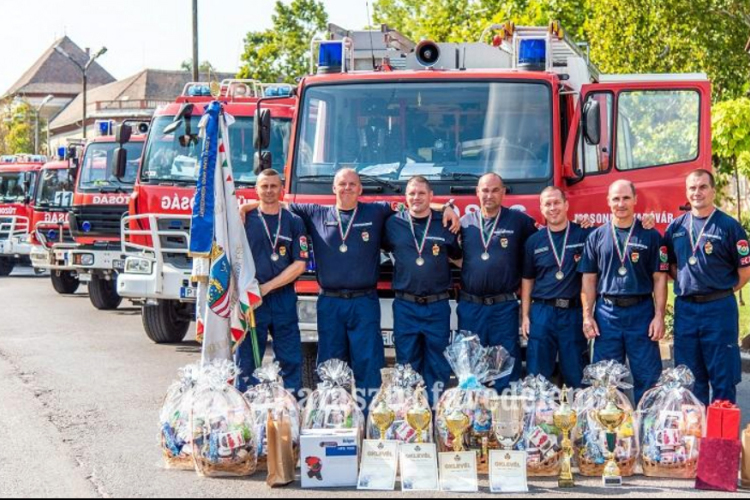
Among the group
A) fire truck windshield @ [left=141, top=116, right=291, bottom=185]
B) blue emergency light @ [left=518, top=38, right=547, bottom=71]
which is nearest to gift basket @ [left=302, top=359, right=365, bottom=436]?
blue emergency light @ [left=518, top=38, right=547, bottom=71]

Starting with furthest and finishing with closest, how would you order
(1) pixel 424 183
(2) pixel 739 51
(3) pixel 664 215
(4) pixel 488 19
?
(4) pixel 488 19
(2) pixel 739 51
(3) pixel 664 215
(1) pixel 424 183

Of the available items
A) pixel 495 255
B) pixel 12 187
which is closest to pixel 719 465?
pixel 495 255

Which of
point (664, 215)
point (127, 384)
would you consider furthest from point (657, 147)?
A: point (127, 384)

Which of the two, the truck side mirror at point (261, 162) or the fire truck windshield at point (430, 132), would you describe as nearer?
the fire truck windshield at point (430, 132)

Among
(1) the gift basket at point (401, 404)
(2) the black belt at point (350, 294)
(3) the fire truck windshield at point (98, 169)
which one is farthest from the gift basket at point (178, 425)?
(3) the fire truck windshield at point (98, 169)

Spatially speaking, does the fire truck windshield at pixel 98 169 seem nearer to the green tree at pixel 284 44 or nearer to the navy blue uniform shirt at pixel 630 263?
the navy blue uniform shirt at pixel 630 263

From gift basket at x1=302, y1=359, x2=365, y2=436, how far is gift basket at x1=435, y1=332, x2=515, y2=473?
1.73 feet

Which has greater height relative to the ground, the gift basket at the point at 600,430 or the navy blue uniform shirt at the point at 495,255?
the navy blue uniform shirt at the point at 495,255

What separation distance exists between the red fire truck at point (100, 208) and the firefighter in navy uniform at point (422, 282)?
10.2 meters

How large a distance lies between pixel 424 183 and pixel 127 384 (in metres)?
4.27

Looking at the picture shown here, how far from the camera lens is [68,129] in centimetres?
11275

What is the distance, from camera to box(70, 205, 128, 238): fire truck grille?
61.4 feet

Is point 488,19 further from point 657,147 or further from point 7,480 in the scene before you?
point 7,480

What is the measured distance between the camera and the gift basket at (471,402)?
7672mm
